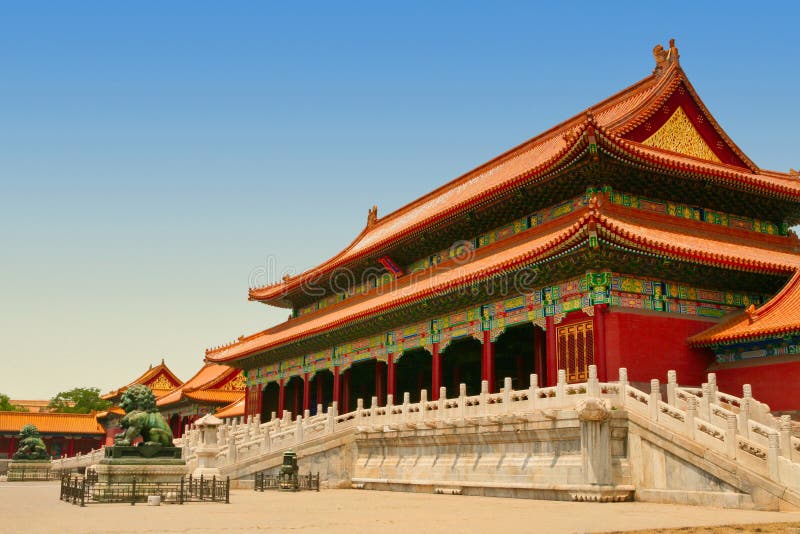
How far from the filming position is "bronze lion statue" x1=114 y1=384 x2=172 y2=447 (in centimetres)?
1929

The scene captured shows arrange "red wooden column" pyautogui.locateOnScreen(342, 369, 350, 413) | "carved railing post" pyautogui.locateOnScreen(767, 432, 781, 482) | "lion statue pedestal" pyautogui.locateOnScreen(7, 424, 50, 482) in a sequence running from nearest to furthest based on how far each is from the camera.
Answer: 1. "carved railing post" pyautogui.locateOnScreen(767, 432, 781, 482)
2. "red wooden column" pyautogui.locateOnScreen(342, 369, 350, 413)
3. "lion statue pedestal" pyautogui.locateOnScreen(7, 424, 50, 482)

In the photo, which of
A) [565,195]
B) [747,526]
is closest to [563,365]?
[565,195]

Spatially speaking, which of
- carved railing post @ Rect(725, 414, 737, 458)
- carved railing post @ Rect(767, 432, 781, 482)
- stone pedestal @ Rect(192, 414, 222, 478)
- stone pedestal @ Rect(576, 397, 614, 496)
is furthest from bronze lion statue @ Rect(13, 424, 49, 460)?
carved railing post @ Rect(767, 432, 781, 482)

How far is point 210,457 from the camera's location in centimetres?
2488

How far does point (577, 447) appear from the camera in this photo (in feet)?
59.3

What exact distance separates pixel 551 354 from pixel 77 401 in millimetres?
91749

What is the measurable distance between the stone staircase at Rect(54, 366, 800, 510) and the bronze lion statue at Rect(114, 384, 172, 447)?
719 centimetres

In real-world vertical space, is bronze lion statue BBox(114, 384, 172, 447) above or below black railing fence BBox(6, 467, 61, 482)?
above

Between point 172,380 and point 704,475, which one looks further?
point 172,380

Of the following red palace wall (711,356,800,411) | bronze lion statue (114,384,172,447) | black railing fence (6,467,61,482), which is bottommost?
black railing fence (6,467,61,482)

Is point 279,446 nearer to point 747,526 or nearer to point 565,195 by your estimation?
point 565,195

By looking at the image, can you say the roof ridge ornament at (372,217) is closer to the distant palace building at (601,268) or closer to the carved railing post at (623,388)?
the distant palace building at (601,268)

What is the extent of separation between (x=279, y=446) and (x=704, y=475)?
1515cm

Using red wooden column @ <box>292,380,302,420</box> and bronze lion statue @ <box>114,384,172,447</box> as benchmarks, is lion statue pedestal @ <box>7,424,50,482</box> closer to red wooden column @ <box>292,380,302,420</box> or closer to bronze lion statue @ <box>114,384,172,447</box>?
red wooden column @ <box>292,380,302,420</box>
